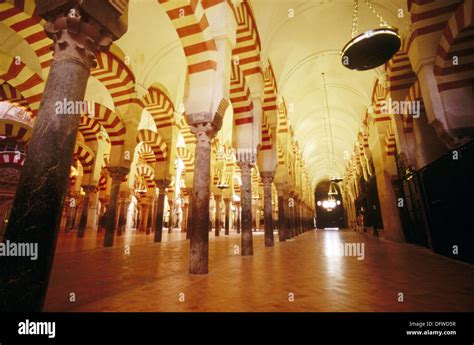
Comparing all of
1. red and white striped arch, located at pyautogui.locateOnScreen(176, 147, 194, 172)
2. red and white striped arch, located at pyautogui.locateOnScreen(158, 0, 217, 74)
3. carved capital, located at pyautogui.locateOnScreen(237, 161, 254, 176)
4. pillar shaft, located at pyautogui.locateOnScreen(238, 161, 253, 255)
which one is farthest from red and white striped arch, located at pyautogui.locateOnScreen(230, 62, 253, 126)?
red and white striped arch, located at pyautogui.locateOnScreen(176, 147, 194, 172)

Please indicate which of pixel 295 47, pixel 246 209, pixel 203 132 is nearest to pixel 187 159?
pixel 295 47

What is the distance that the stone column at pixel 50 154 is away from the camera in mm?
1511

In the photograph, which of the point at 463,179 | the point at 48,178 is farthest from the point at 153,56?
the point at 463,179

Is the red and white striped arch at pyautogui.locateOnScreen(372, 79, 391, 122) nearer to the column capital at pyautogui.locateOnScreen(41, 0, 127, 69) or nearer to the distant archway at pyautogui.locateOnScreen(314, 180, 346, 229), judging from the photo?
the column capital at pyautogui.locateOnScreen(41, 0, 127, 69)

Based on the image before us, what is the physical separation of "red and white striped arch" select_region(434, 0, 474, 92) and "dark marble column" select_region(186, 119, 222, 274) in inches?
167

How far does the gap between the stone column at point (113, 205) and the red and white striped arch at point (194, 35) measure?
4.41 meters

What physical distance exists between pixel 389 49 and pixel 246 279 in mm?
4461

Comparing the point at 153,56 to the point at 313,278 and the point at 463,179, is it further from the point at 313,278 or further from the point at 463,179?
the point at 463,179

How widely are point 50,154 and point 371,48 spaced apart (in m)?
4.93

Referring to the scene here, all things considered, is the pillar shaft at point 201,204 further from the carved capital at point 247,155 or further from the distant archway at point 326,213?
the distant archway at point 326,213

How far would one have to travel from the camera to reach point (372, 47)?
4.27 m

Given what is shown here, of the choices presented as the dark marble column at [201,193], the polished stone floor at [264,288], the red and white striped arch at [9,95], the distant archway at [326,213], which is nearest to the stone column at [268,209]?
the polished stone floor at [264,288]

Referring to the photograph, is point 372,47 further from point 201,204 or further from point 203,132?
point 201,204

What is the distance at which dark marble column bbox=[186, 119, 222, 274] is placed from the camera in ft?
10.9
